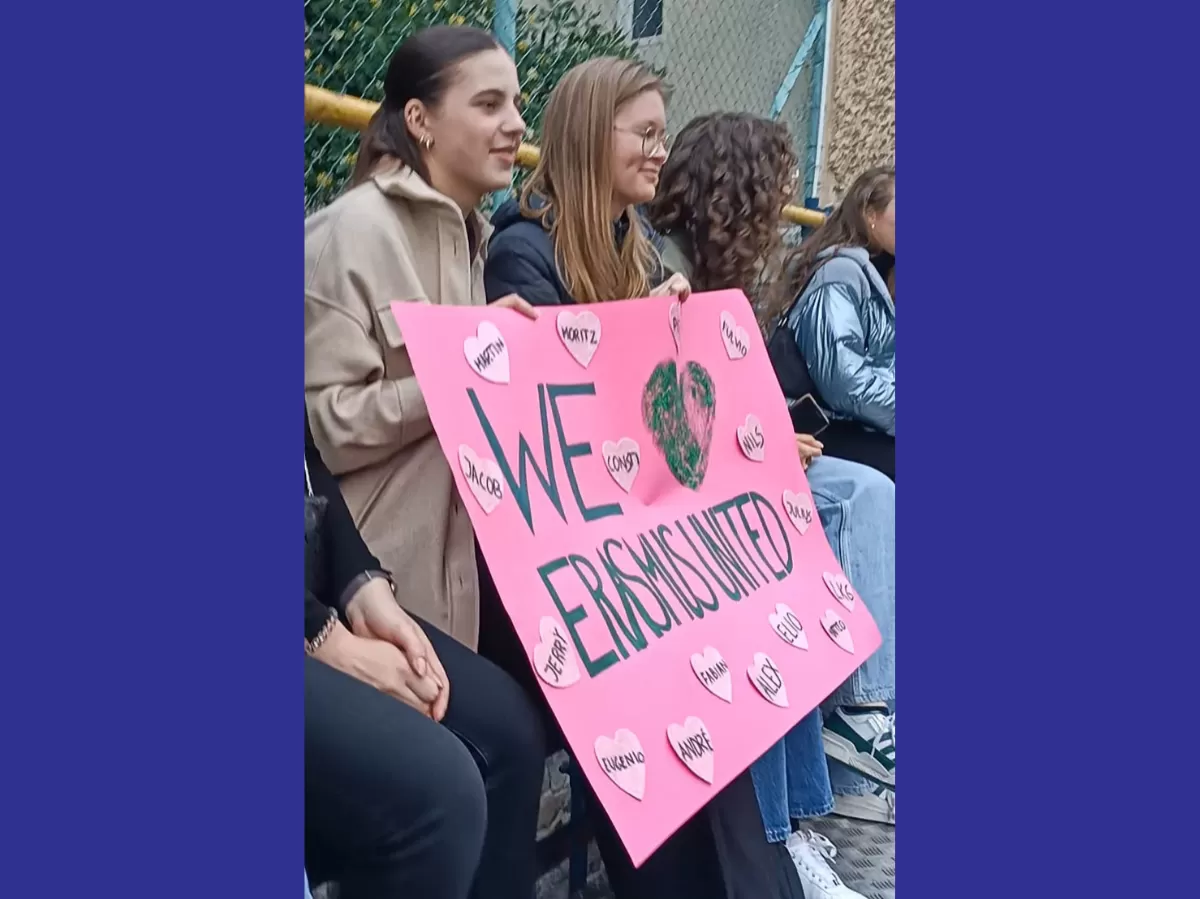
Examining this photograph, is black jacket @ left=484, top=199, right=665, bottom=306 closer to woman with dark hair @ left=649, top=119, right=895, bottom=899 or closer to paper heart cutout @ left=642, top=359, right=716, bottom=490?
paper heart cutout @ left=642, top=359, right=716, bottom=490

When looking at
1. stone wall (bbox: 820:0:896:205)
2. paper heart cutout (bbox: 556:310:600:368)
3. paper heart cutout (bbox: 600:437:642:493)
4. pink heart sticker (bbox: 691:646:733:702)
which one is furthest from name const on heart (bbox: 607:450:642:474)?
stone wall (bbox: 820:0:896:205)

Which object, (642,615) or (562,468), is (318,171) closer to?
(562,468)

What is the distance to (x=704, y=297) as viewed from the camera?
1429 mm

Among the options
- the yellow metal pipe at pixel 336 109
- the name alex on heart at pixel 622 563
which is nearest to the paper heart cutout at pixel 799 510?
the name alex on heart at pixel 622 563

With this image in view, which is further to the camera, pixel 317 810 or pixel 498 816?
pixel 498 816

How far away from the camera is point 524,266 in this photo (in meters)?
1.20

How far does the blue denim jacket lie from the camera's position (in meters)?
1.67

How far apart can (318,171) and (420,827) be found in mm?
783

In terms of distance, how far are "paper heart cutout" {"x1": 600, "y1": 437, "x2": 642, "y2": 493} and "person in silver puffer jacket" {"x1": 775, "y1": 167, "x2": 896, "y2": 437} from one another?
0.57 meters

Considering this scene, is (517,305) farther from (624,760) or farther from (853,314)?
(853,314)

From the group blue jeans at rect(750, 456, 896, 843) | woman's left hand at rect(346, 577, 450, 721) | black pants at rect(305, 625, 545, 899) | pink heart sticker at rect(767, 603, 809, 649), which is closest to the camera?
black pants at rect(305, 625, 545, 899)

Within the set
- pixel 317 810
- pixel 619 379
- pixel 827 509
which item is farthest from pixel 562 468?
pixel 827 509

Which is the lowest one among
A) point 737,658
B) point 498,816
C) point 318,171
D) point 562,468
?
point 498,816

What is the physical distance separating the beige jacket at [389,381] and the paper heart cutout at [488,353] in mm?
56
